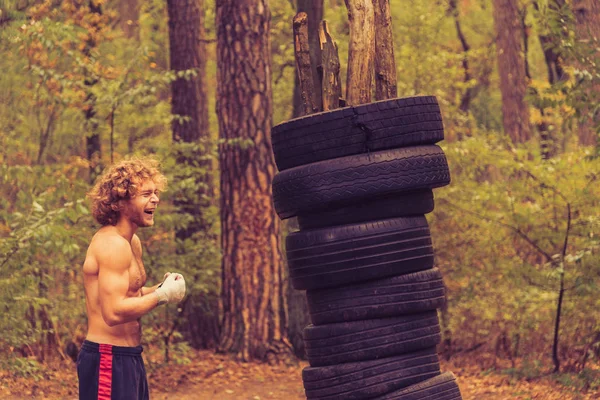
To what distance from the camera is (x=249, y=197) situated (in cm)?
1435

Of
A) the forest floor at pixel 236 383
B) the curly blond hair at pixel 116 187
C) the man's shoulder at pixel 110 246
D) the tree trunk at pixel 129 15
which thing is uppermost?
the tree trunk at pixel 129 15

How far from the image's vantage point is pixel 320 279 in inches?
266

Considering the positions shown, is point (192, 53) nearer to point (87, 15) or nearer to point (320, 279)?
point (87, 15)

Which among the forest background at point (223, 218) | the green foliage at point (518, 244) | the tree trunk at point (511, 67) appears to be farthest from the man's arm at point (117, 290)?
the tree trunk at point (511, 67)

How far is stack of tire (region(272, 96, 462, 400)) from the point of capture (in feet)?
21.9

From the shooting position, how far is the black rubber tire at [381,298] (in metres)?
6.71

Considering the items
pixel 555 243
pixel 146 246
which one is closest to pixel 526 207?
pixel 555 243

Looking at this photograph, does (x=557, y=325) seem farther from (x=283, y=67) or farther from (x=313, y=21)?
(x=283, y=67)

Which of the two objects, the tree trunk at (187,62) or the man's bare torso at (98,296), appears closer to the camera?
the man's bare torso at (98,296)

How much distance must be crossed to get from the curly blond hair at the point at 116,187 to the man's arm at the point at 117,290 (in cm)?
21

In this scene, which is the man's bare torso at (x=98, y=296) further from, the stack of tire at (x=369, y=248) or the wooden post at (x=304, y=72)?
the wooden post at (x=304, y=72)

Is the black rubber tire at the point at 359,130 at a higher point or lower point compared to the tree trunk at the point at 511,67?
lower

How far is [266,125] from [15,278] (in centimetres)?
579

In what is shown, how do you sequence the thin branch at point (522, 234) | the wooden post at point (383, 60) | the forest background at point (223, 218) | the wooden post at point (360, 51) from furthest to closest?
1. the thin branch at point (522, 234)
2. the forest background at point (223, 218)
3. the wooden post at point (383, 60)
4. the wooden post at point (360, 51)
